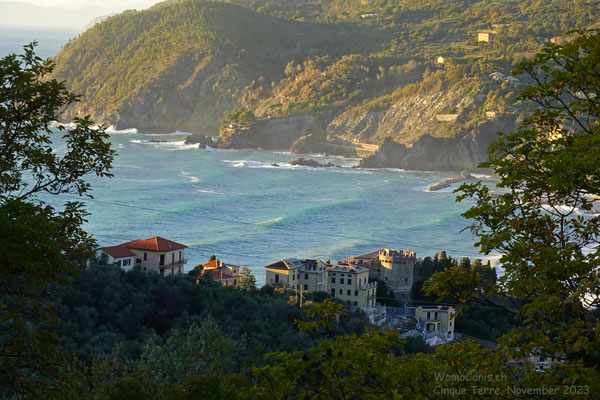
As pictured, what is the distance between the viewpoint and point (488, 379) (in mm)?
6609

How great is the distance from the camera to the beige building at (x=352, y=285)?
3075 cm

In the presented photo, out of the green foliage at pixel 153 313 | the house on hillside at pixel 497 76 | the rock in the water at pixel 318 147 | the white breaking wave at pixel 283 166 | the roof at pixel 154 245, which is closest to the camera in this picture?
the green foliage at pixel 153 313

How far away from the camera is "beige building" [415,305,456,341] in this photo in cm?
2718

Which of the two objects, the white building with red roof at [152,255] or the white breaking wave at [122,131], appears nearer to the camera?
the white building with red roof at [152,255]

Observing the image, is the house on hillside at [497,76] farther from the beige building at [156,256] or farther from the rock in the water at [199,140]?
the beige building at [156,256]

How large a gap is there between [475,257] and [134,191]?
2962 cm

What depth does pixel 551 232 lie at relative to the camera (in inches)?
285

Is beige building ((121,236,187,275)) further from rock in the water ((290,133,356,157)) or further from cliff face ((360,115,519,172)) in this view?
rock in the water ((290,133,356,157))

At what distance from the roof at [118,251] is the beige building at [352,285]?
26.6 feet

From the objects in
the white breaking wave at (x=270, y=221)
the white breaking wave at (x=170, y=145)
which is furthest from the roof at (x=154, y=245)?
the white breaking wave at (x=170, y=145)

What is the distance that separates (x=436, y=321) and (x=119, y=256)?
484 inches

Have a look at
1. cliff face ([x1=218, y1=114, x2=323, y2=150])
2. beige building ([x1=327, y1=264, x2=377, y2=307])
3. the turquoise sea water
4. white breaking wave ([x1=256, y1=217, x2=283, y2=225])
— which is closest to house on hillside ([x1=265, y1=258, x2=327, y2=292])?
beige building ([x1=327, y1=264, x2=377, y2=307])

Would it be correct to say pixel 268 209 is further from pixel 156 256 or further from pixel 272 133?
pixel 272 133

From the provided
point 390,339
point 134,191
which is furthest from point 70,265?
point 134,191
